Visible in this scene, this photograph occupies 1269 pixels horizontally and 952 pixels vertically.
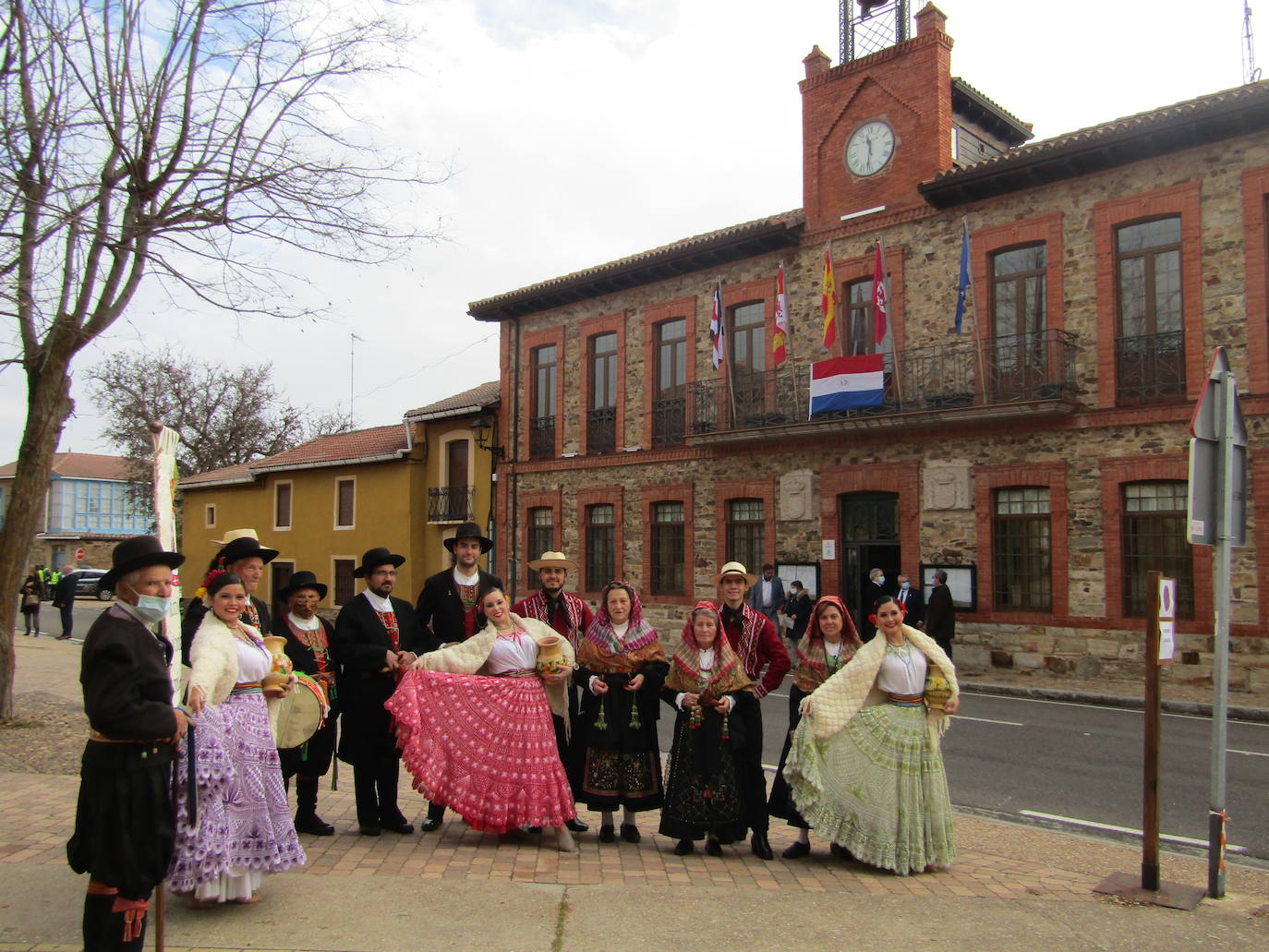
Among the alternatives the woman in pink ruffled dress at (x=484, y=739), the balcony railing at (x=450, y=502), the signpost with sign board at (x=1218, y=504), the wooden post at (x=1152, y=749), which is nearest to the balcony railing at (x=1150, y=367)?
the signpost with sign board at (x=1218, y=504)

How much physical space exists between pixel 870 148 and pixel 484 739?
16.7m

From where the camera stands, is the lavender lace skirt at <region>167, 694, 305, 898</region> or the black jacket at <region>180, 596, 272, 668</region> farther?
the black jacket at <region>180, 596, 272, 668</region>

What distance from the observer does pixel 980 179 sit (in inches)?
698

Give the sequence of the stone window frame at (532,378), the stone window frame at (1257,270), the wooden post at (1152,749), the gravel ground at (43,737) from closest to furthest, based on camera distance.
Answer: the wooden post at (1152,749)
the gravel ground at (43,737)
the stone window frame at (1257,270)
the stone window frame at (532,378)

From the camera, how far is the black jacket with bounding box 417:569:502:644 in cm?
691

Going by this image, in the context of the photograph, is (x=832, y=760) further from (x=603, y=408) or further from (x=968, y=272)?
(x=603, y=408)

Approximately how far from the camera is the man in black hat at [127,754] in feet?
13.2

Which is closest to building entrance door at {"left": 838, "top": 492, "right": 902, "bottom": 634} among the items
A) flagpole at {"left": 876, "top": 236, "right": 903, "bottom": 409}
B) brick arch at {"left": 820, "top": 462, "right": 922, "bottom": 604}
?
brick arch at {"left": 820, "top": 462, "right": 922, "bottom": 604}

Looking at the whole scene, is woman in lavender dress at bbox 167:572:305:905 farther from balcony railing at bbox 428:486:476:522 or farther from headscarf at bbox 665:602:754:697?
balcony railing at bbox 428:486:476:522

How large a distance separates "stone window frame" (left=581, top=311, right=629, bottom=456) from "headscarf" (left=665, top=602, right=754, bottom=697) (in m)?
17.7

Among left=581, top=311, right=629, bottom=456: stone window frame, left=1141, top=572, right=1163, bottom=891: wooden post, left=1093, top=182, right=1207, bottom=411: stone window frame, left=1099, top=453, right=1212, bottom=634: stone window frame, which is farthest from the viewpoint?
left=581, top=311, right=629, bottom=456: stone window frame

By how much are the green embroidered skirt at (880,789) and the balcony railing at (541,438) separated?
20158 mm

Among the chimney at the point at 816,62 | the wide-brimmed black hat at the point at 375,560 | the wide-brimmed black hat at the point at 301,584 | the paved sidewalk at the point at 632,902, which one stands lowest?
the paved sidewalk at the point at 632,902

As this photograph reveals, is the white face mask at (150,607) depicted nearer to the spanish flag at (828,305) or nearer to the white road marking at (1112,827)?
the white road marking at (1112,827)
